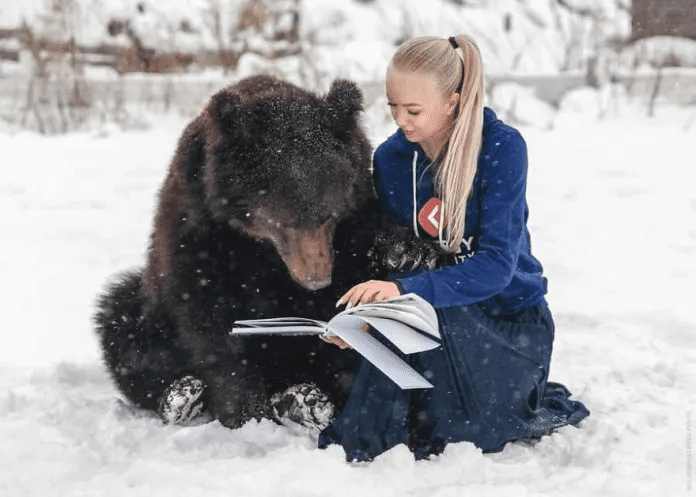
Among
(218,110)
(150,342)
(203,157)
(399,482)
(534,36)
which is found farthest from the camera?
(534,36)

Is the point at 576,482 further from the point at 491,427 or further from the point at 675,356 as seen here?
the point at 675,356

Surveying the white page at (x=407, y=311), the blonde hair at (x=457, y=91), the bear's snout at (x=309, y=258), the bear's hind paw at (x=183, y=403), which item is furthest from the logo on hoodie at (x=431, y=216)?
the bear's hind paw at (x=183, y=403)

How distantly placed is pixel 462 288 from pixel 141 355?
1.47 m

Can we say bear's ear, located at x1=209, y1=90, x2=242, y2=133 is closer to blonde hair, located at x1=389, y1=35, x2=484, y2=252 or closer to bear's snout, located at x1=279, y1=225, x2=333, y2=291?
bear's snout, located at x1=279, y1=225, x2=333, y2=291

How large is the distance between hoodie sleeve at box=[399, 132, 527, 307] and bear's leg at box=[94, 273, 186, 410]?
4.08 feet

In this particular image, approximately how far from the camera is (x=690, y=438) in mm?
2611

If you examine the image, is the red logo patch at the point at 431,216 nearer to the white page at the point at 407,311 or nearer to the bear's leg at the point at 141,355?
the white page at the point at 407,311

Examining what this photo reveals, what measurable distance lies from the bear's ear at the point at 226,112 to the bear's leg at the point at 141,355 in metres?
0.95

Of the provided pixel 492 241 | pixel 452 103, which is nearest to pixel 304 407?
pixel 492 241

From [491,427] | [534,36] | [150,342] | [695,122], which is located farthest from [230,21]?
[491,427]

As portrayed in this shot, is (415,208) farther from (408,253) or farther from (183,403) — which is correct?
(183,403)

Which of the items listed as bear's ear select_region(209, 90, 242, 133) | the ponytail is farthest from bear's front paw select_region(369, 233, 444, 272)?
bear's ear select_region(209, 90, 242, 133)

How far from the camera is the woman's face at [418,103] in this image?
94.7 inches

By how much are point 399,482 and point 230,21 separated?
1053cm
